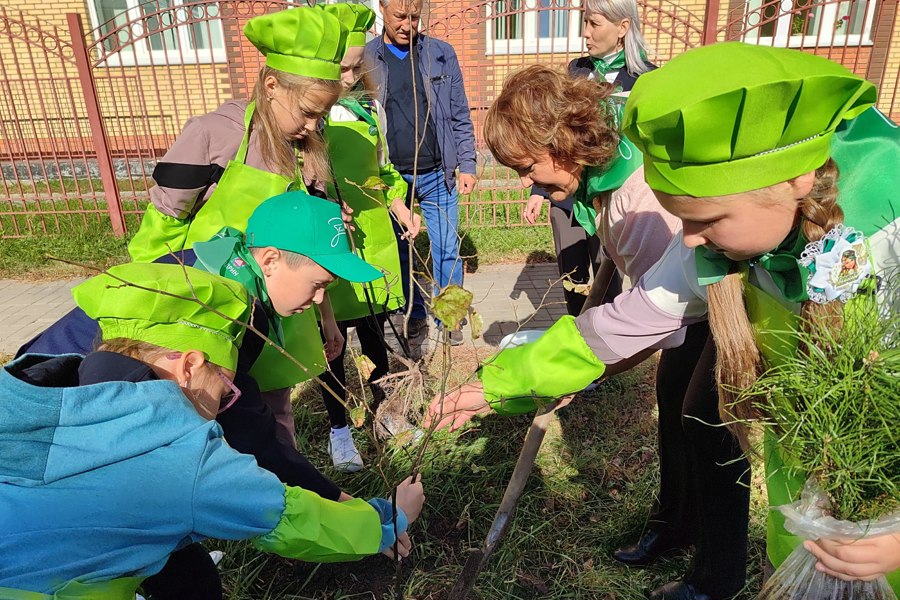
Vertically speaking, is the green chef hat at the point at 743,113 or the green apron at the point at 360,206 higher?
the green chef hat at the point at 743,113

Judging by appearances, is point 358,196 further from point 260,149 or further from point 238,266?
point 238,266

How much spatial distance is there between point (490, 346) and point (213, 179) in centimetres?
252

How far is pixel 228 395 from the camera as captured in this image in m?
1.68

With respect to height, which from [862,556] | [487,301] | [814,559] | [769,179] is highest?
[769,179]

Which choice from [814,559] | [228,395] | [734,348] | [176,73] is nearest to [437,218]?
[228,395]

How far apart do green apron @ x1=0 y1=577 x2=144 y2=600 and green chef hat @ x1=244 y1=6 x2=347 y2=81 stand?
1.66 meters

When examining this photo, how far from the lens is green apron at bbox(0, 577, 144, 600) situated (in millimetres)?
1289

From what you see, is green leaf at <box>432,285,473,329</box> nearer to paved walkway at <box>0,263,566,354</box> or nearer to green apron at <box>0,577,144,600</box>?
green apron at <box>0,577,144,600</box>

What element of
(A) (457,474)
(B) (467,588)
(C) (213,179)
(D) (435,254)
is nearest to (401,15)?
(D) (435,254)

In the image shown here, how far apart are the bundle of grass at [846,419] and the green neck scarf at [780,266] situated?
76 mm

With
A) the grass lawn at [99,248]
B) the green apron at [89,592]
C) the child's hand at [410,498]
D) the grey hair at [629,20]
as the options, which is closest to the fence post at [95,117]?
the grass lawn at [99,248]

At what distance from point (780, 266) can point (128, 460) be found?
4.15 ft

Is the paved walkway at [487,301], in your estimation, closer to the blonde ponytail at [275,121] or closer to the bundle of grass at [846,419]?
the blonde ponytail at [275,121]

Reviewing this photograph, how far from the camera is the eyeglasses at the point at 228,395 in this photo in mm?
1571
